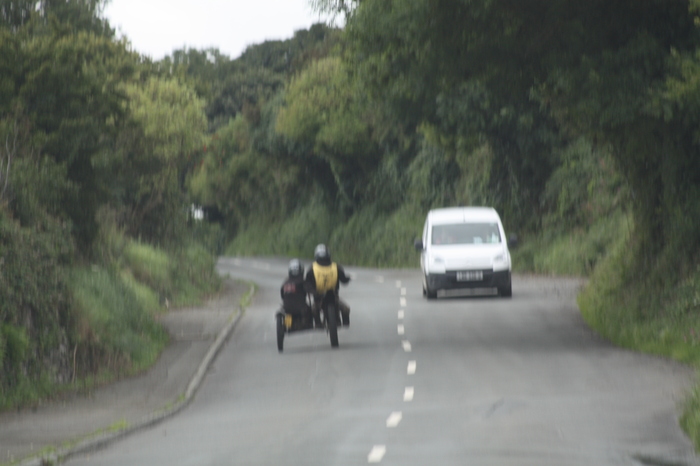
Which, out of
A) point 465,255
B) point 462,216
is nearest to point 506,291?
point 465,255

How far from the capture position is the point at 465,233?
33438 millimetres

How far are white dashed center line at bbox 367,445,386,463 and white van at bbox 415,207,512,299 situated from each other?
1943 centimetres

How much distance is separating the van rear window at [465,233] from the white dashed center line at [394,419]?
17.9 m

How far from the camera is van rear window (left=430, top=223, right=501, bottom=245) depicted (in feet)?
109

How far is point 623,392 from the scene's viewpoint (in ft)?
55.2

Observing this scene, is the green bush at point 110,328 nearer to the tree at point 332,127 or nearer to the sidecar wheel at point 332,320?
the sidecar wheel at point 332,320

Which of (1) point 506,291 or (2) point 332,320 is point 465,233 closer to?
(1) point 506,291

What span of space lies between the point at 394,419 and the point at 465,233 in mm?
18777

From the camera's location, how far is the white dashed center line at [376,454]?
38.8 ft

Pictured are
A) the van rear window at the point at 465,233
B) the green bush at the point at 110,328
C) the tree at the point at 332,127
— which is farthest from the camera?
the tree at the point at 332,127

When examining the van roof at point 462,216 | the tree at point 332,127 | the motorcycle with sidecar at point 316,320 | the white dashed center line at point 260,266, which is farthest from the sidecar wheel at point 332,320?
the tree at point 332,127

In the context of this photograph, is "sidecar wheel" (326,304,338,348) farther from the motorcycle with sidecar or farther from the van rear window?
the van rear window

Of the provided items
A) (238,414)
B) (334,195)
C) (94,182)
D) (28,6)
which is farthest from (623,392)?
(334,195)

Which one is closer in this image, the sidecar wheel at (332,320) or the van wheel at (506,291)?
the sidecar wheel at (332,320)
